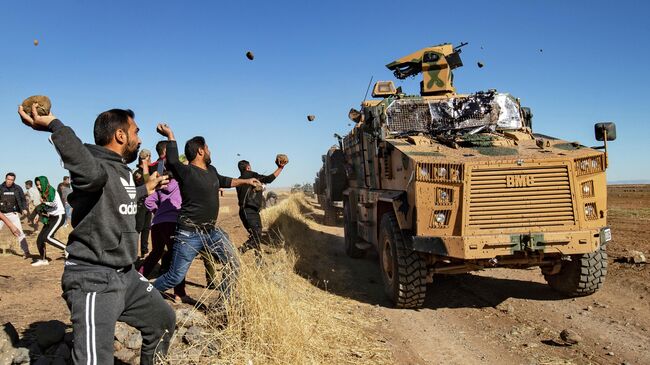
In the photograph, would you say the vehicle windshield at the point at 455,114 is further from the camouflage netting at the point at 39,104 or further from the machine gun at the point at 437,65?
the camouflage netting at the point at 39,104

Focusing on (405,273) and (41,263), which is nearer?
(405,273)

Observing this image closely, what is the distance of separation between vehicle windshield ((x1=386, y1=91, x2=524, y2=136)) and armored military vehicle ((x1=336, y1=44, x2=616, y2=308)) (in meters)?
0.22

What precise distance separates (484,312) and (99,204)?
4.49 metres

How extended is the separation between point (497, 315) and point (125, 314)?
4114 mm

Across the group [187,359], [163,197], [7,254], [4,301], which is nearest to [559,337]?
[187,359]

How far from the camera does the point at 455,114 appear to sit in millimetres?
7184

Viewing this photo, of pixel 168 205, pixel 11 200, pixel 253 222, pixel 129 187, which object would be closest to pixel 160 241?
pixel 168 205

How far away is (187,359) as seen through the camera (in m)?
3.32

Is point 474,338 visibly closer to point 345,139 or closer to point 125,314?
point 125,314

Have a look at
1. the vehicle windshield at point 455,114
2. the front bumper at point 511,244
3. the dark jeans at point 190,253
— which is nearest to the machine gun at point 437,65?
the vehicle windshield at point 455,114

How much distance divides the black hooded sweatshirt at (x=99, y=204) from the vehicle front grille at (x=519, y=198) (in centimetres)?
353

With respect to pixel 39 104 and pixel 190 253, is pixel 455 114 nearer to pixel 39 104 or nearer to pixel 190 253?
pixel 190 253

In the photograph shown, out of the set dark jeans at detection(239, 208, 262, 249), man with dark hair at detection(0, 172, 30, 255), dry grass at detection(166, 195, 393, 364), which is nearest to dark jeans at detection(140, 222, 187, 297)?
dry grass at detection(166, 195, 393, 364)

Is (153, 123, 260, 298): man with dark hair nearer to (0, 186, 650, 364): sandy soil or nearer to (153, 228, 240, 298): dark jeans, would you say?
(153, 228, 240, 298): dark jeans
